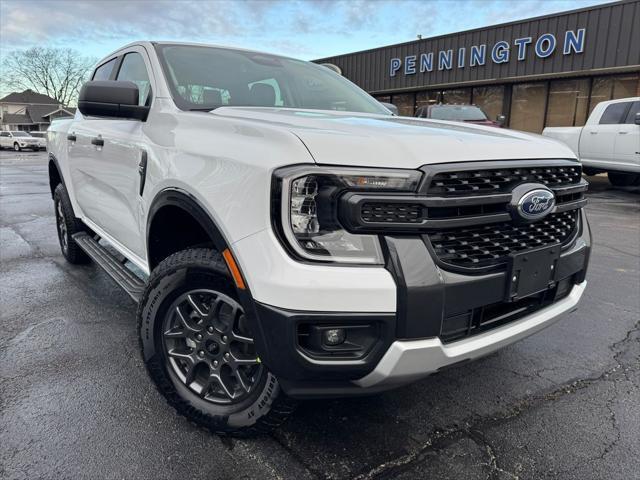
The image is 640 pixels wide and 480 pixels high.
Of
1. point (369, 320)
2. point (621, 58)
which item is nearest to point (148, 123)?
point (369, 320)

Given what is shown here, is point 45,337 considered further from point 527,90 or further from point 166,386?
point 527,90

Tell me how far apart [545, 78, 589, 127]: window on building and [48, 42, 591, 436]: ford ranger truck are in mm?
15166

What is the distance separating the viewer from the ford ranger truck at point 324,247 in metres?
1.67

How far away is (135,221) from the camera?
9.39 ft

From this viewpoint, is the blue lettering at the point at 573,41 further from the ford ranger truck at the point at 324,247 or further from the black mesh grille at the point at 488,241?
the black mesh grille at the point at 488,241

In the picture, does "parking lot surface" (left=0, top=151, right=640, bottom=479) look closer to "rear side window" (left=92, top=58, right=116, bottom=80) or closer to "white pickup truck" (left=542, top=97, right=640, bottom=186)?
"rear side window" (left=92, top=58, right=116, bottom=80)

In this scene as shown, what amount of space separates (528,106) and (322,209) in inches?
685

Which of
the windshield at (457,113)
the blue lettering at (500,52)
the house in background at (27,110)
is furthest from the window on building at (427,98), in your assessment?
the house in background at (27,110)

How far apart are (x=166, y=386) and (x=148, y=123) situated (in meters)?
1.41

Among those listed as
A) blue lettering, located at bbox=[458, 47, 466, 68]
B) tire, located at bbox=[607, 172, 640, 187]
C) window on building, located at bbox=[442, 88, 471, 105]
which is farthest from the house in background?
tire, located at bbox=[607, 172, 640, 187]

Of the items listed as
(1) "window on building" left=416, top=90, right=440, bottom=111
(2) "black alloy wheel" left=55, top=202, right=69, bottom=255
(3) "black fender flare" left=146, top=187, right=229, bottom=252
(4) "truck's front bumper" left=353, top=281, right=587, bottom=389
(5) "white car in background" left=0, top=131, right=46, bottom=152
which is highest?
(1) "window on building" left=416, top=90, right=440, bottom=111

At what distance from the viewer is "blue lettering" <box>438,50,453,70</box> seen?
17.8m

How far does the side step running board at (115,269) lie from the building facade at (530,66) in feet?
48.6

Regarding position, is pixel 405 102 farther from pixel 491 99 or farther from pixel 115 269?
pixel 115 269
